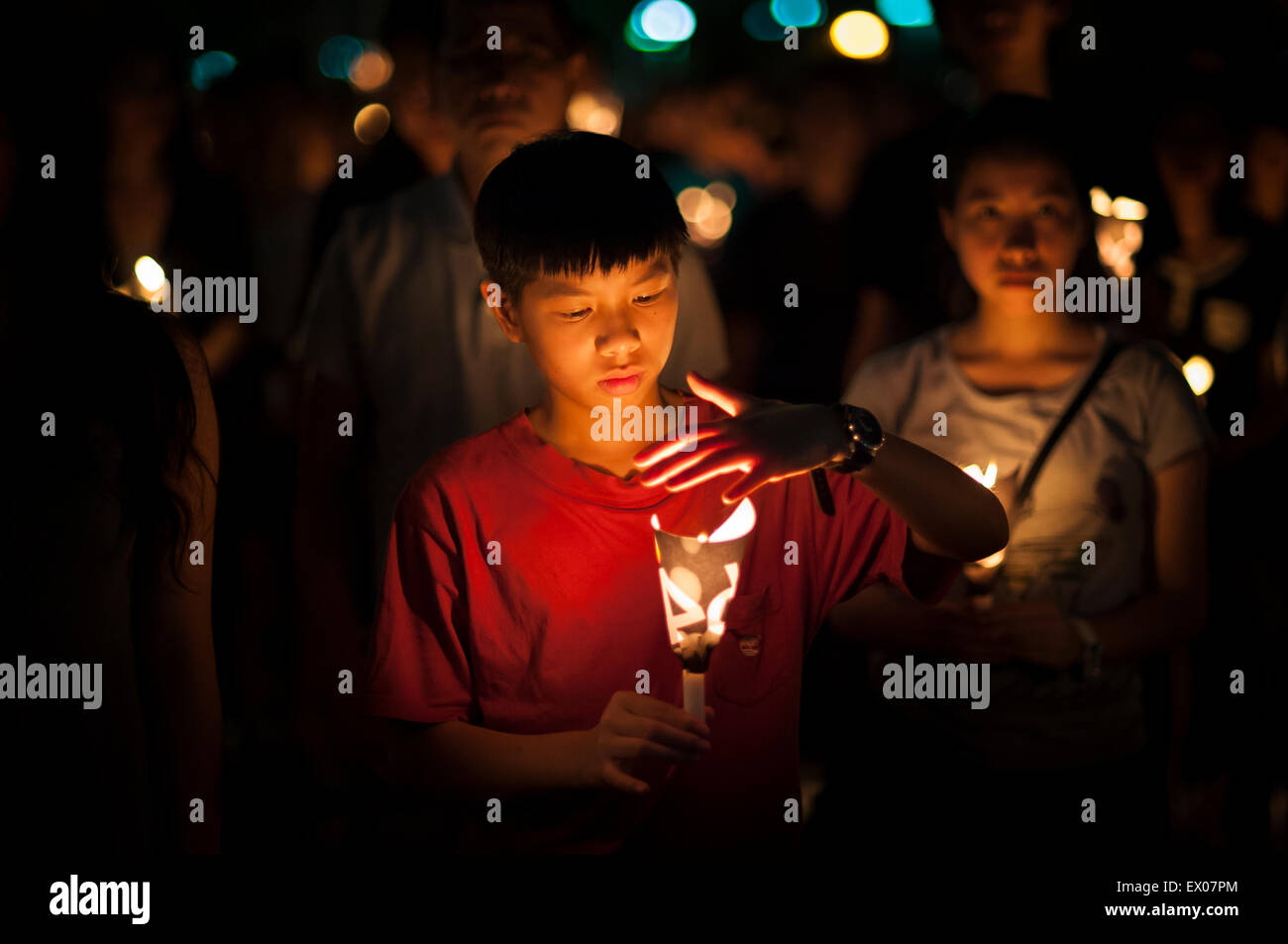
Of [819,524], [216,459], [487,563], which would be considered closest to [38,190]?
[216,459]

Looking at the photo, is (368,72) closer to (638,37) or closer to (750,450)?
(638,37)

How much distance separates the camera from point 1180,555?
309 centimetres

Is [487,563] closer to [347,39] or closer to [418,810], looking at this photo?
[418,810]

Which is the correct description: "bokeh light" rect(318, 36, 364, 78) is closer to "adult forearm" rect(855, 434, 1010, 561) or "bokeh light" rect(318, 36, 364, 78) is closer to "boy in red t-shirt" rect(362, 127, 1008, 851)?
"boy in red t-shirt" rect(362, 127, 1008, 851)

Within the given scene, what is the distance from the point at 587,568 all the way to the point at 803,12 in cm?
698

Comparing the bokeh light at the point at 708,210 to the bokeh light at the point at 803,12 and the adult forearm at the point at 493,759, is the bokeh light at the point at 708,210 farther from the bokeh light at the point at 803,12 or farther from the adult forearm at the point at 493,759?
the adult forearm at the point at 493,759

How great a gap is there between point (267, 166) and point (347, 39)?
5.47 m

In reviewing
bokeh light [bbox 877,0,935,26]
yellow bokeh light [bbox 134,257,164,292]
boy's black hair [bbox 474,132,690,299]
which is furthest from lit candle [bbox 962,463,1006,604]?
bokeh light [bbox 877,0,935,26]

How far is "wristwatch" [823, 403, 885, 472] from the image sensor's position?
229 cm

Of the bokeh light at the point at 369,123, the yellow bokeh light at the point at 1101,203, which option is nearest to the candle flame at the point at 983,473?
the yellow bokeh light at the point at 1101,203

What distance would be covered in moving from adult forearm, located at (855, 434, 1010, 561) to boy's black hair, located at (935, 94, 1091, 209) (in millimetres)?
1174

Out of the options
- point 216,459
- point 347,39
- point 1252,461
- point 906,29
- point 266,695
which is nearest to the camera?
point 216,459

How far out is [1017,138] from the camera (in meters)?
3.20

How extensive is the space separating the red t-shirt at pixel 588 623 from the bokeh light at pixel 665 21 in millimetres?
7507
